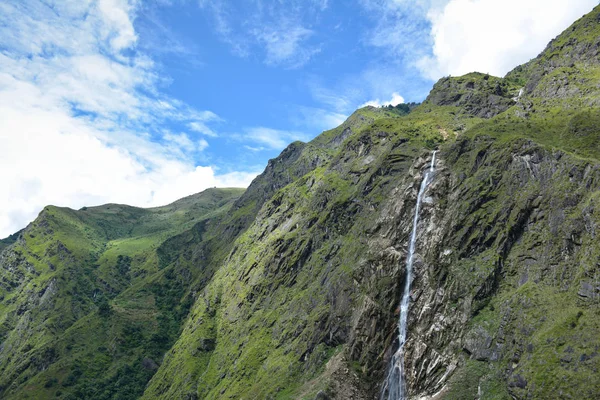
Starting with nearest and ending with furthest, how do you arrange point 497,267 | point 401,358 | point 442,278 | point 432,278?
point 497,267, point 401,358, point 442,278, point 432,278

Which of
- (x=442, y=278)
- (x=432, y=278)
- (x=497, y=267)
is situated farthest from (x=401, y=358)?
(x=497, y=267)

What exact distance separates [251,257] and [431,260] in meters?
95.0

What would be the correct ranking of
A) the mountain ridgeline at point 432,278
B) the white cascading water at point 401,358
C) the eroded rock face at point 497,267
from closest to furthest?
the eroded rock face at point 497,267 → the mountain ridgeline at point 432,278 → the white cascading water at point 401,358

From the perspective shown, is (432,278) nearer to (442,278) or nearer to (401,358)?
(442,278)

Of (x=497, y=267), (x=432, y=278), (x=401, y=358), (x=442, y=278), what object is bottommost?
(x=401, y=358)

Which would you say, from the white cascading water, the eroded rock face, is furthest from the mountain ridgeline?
the white cascading water

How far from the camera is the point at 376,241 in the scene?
12444 centimetres

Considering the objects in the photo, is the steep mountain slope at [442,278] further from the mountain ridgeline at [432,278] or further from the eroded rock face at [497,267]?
the mountain ridgeline at [432,278]

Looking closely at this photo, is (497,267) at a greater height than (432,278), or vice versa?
(432,278)

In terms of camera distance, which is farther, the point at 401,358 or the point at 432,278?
the point at 432,278

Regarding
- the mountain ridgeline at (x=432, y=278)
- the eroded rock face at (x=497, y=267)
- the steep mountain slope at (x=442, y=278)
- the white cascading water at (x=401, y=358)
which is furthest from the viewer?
the white cascading water at (x=401, y=358)

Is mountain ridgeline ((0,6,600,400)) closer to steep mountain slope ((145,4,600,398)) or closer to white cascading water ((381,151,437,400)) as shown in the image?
steep mountain slope ((145,4,600,398))

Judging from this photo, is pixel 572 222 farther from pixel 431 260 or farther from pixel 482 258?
pixel 431 260

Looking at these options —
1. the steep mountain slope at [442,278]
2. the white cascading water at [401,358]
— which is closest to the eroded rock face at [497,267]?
the steep mountain slope at [442,278]
